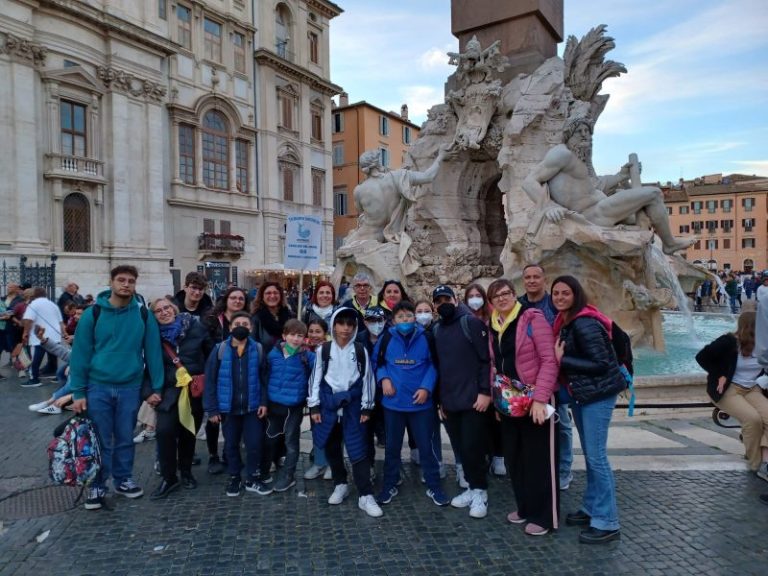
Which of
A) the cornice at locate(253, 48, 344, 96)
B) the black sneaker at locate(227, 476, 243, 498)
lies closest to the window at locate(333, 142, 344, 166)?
the cornice at locate(253, 48, 344, 96)

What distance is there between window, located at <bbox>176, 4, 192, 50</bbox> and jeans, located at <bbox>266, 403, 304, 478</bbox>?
3178cm

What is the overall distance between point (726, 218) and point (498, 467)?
65.6 m

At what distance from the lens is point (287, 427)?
4.34 metres

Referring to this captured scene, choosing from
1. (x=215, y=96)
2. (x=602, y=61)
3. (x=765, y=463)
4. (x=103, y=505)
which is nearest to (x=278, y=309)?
(x=103, y=505)

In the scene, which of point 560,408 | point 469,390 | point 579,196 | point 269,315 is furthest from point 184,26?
point 560,408

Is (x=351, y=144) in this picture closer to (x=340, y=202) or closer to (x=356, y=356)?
(x=340, y=202)

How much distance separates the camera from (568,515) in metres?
3.63

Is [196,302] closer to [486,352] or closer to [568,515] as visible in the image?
[486,352]

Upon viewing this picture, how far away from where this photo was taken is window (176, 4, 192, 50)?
101 ft

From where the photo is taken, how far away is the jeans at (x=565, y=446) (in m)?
4.09

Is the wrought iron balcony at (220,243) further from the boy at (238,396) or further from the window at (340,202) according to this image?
the boy at (238,396)

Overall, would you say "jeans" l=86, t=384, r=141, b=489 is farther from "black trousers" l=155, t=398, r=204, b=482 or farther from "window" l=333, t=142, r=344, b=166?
"window" l=333, t=142, r=344, b=166

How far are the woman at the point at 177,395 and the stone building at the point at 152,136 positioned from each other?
21.7m

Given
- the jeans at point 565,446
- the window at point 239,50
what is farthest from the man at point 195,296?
the window at point 239,50
